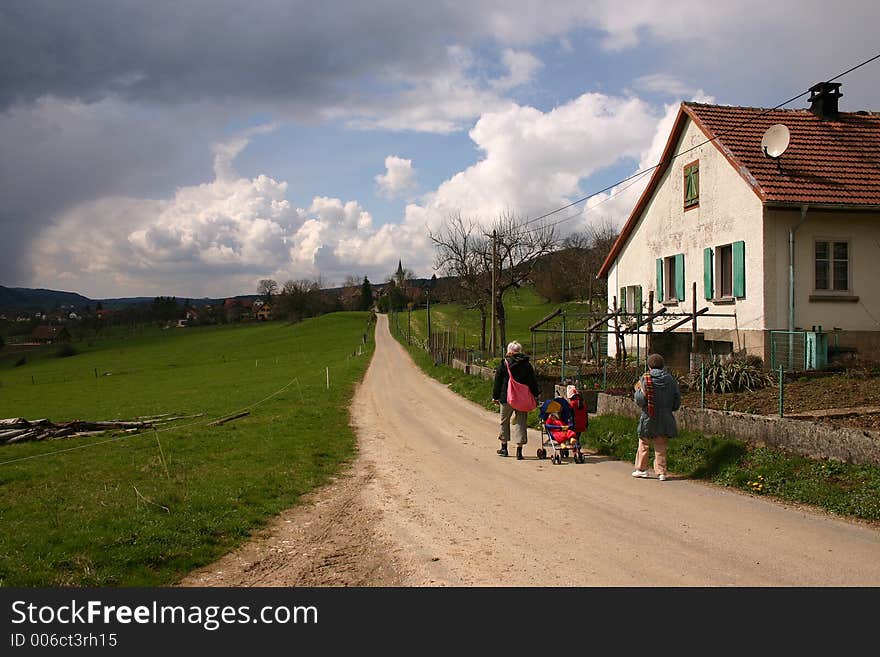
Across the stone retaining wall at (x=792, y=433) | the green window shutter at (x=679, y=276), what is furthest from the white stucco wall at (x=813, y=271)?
the stone retaining wall at (x=792, y=433)

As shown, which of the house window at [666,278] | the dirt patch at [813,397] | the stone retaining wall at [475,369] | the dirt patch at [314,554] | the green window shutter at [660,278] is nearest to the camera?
the dirt patch at [314,554]

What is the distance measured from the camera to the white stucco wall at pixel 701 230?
59.0 feet

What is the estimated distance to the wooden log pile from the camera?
1870cm

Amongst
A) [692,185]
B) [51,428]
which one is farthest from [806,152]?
[51,428]

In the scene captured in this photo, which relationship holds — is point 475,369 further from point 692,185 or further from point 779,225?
point 779,225

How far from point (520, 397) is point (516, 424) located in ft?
1.60

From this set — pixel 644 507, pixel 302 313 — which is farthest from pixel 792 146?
Answer: pixel 302 313

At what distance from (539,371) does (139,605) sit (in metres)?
21.0

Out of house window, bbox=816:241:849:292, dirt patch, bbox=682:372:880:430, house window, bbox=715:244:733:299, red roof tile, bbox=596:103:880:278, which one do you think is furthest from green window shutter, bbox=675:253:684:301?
dirt patch, bbox=682:372:880:430

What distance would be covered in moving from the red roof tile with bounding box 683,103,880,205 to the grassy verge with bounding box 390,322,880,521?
9374 mm

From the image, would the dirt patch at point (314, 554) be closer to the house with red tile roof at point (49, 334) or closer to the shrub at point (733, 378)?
the shrub at point (733, 378)

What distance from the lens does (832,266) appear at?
1777 cm

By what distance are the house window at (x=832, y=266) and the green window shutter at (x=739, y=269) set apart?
1792mm

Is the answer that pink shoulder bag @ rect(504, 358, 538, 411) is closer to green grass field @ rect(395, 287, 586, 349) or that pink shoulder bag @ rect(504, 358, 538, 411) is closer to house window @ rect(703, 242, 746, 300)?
house window @ rect(703, 242, 746, 300)
